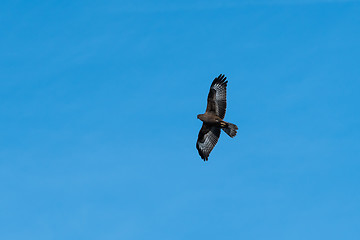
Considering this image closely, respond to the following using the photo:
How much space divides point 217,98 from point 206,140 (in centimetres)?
300

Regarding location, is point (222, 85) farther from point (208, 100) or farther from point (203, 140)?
point (203, 140)

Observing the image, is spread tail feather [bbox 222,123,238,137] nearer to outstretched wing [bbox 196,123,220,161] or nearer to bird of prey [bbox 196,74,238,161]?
bird of prey [bbox 196,74,238,161]

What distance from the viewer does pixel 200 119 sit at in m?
31.6

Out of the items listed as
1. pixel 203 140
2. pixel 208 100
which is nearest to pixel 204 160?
pixel 203 140

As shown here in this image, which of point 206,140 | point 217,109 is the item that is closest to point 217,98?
point 217,109

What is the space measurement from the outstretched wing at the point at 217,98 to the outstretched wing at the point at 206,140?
1.37m

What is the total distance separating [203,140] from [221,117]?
7.79 feet

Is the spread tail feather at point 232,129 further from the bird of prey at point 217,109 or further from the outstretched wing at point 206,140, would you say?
the outstretched wing at point 206,140

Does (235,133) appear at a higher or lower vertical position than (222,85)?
lower

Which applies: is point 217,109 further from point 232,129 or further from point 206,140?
point 206,140

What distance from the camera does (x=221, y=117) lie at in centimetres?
3138

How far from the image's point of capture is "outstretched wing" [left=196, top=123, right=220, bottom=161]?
32562 mm

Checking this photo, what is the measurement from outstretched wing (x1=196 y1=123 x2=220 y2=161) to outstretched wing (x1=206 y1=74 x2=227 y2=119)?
4.49 ft

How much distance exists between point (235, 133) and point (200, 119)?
215 cm
